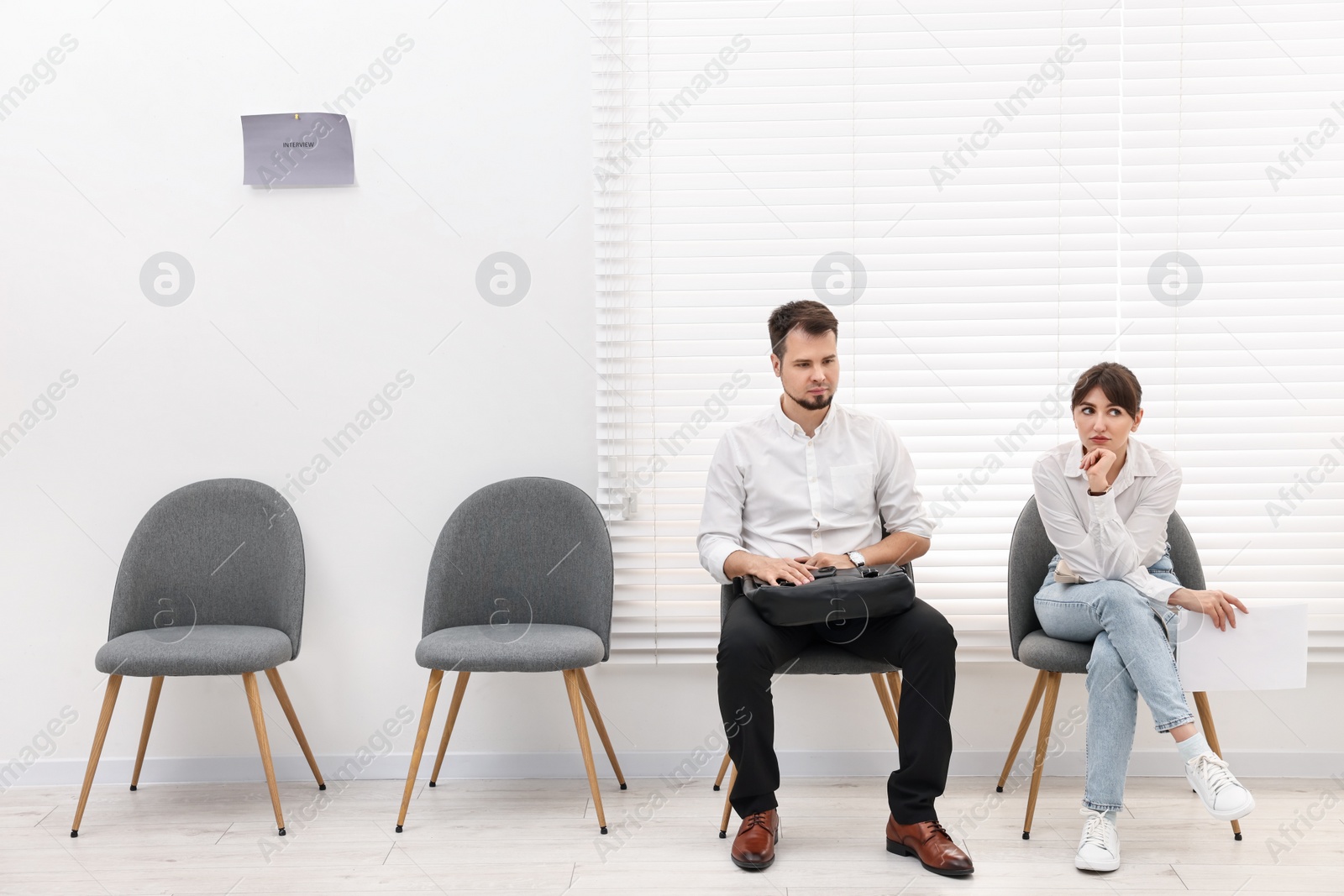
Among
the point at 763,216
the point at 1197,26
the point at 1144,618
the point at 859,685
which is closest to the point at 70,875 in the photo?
the point at 859,685

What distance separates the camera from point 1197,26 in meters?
2.76

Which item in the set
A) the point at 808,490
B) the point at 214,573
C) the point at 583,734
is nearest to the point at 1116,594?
the point at 808,490

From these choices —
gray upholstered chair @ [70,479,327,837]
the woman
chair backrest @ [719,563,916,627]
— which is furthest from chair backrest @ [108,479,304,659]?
the woman

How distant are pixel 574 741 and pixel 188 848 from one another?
1.08 metres

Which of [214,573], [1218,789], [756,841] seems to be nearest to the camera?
[1218,789]

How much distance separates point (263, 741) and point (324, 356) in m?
1.14

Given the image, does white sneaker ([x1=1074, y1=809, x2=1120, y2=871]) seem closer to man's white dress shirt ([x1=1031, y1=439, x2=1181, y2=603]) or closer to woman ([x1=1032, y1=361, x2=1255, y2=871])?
woman ([x1=1032, y1=361, x2=1255, y2=871])

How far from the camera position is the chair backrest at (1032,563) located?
102 inches

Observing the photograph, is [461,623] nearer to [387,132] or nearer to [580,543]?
[580,543]

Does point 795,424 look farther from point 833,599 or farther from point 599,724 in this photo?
point 599,724

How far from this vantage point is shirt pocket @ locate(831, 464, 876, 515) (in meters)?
2.54

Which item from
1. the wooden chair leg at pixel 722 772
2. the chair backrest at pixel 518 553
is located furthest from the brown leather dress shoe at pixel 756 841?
the chair backrest at pixel 518 553

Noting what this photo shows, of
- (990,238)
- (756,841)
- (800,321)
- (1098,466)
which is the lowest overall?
(756,841)

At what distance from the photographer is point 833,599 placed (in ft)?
7.47
